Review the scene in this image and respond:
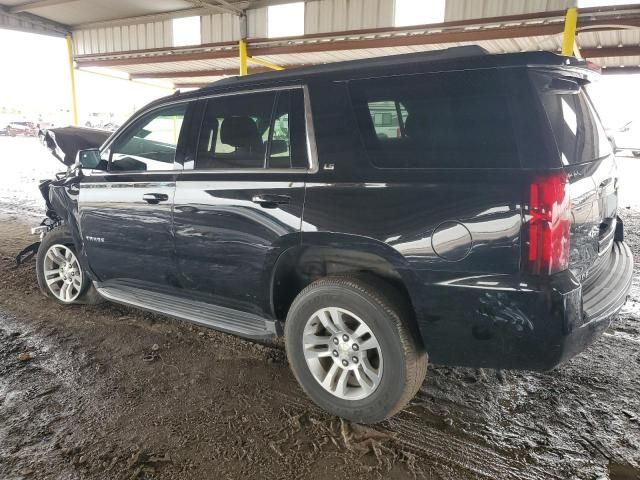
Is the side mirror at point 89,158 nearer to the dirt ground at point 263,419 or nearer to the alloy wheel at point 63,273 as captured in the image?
the alloy wheel at point 63,273

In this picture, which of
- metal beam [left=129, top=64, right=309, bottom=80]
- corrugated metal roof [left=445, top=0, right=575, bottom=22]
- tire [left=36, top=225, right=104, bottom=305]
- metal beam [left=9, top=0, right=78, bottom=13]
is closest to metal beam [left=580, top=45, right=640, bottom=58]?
corrugated metal roof [left=445, top=0, right=575, bottom=22]

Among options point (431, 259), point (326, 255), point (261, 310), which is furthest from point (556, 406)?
point (261, 310)

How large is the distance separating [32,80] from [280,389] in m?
52.6

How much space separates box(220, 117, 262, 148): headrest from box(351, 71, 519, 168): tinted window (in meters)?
0.73

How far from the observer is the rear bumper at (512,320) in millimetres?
1982

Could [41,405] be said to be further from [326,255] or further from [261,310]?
[326,255]

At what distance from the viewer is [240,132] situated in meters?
2.96

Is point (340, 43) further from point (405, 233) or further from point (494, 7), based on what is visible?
point (405, 233)

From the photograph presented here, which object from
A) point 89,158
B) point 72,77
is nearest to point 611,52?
point 89,158

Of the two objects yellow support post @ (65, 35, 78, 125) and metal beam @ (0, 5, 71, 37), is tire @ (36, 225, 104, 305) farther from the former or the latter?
yellow support post @ (65, 35, 78, 125)

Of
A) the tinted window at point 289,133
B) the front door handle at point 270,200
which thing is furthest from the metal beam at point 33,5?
the front door handle at point 270,200

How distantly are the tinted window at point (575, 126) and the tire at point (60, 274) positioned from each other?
12.7 feet

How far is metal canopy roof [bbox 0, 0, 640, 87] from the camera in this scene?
8.79 meters

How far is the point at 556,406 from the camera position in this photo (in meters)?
2.66
